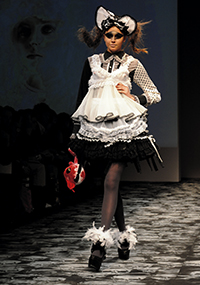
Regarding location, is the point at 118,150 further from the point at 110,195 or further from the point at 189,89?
the point at 189,89

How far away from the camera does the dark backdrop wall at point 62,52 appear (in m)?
7.25

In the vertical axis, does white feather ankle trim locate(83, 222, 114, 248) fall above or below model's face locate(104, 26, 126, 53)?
below

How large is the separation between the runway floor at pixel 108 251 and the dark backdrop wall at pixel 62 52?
2.71 m

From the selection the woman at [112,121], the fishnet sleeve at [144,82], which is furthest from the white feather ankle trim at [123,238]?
the fishnet sleeve at [144,82]

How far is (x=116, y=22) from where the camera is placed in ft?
8.80

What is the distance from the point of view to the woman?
2.53 m

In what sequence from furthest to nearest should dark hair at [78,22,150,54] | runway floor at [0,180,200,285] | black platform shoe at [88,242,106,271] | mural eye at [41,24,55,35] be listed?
mural eye at [41,24,55,35]
dark hair at [78,22,150,54]
black platform shoe at [88,242,106,271]
runway floor at [0,180,200,285]

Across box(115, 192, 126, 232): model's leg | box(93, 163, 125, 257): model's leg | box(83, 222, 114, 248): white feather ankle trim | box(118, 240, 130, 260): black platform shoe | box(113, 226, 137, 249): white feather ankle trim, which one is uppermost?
box(93, 163, 125, 257): model's leg

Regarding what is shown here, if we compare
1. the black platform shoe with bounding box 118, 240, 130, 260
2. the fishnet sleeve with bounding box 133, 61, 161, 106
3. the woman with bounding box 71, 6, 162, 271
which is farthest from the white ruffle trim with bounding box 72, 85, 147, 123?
the black platform shoe with bounding box 118, 240, 130, 260

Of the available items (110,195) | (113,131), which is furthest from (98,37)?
(110,195)

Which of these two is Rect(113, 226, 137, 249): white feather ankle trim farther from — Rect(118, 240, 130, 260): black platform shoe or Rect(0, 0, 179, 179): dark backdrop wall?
Rect(0, 0, 179, 179): dark backdrop wall

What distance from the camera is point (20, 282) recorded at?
2.26 metres

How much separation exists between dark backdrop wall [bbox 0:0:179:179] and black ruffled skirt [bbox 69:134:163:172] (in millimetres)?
4687
